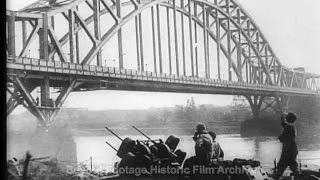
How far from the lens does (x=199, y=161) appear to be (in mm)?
10508

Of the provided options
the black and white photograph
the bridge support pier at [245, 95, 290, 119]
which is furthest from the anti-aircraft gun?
the bridge support pier at [245, 95, 290, 119]

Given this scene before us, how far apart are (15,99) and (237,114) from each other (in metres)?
36.0

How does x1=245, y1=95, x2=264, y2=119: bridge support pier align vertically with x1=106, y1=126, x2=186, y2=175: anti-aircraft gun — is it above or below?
below

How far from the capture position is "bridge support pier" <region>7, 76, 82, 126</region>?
74.6ft

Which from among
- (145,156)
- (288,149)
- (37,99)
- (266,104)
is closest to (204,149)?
(145,156)

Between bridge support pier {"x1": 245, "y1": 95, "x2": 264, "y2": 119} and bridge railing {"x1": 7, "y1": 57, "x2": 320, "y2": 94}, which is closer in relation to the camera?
bridge railing {"x1": 7, "y1": 57, "x2": 320, "y2": 94}

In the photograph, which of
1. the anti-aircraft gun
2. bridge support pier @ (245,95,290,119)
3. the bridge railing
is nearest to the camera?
the anti-aircraft gun

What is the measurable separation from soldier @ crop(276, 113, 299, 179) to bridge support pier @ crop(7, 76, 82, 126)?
46.6ft

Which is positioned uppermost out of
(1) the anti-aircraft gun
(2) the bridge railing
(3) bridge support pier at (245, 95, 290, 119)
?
(2) the bridge railing

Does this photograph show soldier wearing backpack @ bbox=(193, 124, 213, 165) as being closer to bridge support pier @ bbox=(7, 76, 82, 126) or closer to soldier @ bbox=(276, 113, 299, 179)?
soldier @ bbox=(276, 113, 299, 179)

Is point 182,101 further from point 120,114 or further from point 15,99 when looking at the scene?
point 15,99

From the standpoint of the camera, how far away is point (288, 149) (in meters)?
11.7

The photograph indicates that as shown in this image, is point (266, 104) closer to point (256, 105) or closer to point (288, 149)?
point (256, 105)

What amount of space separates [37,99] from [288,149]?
16.5 meters
